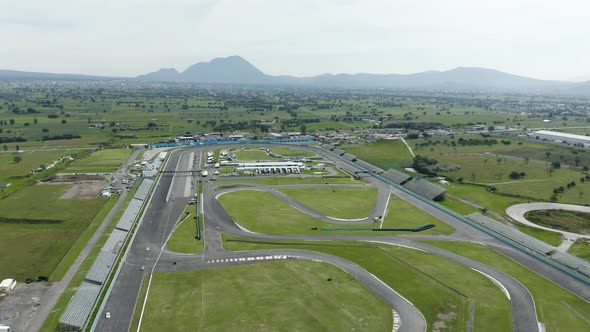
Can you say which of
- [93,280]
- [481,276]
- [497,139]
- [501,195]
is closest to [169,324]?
[93,280]

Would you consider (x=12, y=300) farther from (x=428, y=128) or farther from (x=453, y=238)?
(x=428, y=128)

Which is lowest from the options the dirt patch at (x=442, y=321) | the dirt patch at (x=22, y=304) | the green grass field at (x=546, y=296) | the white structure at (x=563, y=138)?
the dirt patch at (x=22, y=304)

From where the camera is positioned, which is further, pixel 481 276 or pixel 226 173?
pixel 226 173

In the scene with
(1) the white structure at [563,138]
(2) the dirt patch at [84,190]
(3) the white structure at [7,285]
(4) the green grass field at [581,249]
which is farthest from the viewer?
(1) the white structure at [563,138]

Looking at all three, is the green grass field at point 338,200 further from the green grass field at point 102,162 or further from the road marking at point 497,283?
the green grass field at point 102,162

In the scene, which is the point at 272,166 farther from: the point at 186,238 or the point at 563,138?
the point at 563,138

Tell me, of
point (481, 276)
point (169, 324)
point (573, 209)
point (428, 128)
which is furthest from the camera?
point (428, 128)

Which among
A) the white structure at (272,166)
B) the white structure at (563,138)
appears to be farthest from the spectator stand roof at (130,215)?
the white structure at (563,138)
